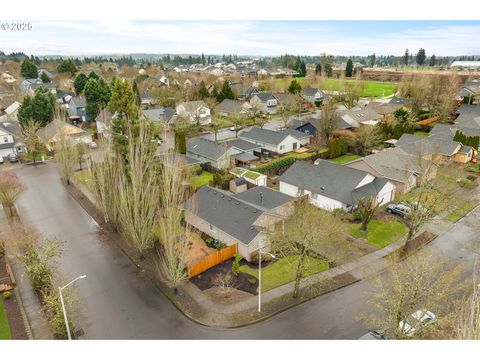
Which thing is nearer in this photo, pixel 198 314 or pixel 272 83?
pixel 198 314

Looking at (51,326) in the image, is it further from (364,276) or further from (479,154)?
(479,154)

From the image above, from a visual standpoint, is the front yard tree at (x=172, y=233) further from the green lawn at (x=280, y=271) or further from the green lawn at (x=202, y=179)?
the green lawn at (x=202, y=179)

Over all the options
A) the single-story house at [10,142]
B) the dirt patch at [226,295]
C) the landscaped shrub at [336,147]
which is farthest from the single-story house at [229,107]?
the dirt patch at [226,295]

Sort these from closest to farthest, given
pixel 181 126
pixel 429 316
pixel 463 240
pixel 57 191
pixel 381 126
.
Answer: pixel 429 316, pixel 463 240, pixel 57 191, pixel 381 126, pixel 181 126

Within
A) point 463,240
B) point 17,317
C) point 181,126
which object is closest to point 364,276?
point 463,240

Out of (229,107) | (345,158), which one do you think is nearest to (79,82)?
(229,107)

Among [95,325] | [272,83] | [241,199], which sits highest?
[272,83]

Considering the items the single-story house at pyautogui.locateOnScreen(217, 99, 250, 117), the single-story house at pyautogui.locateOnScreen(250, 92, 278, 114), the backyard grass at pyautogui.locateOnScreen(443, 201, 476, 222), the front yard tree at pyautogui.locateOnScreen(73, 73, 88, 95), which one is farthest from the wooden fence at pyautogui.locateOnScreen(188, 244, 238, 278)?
the front yard tree at pyautogui.locateOnScreen(73, 73, 88, 95)

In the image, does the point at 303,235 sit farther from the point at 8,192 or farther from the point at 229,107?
the point at 229,107
